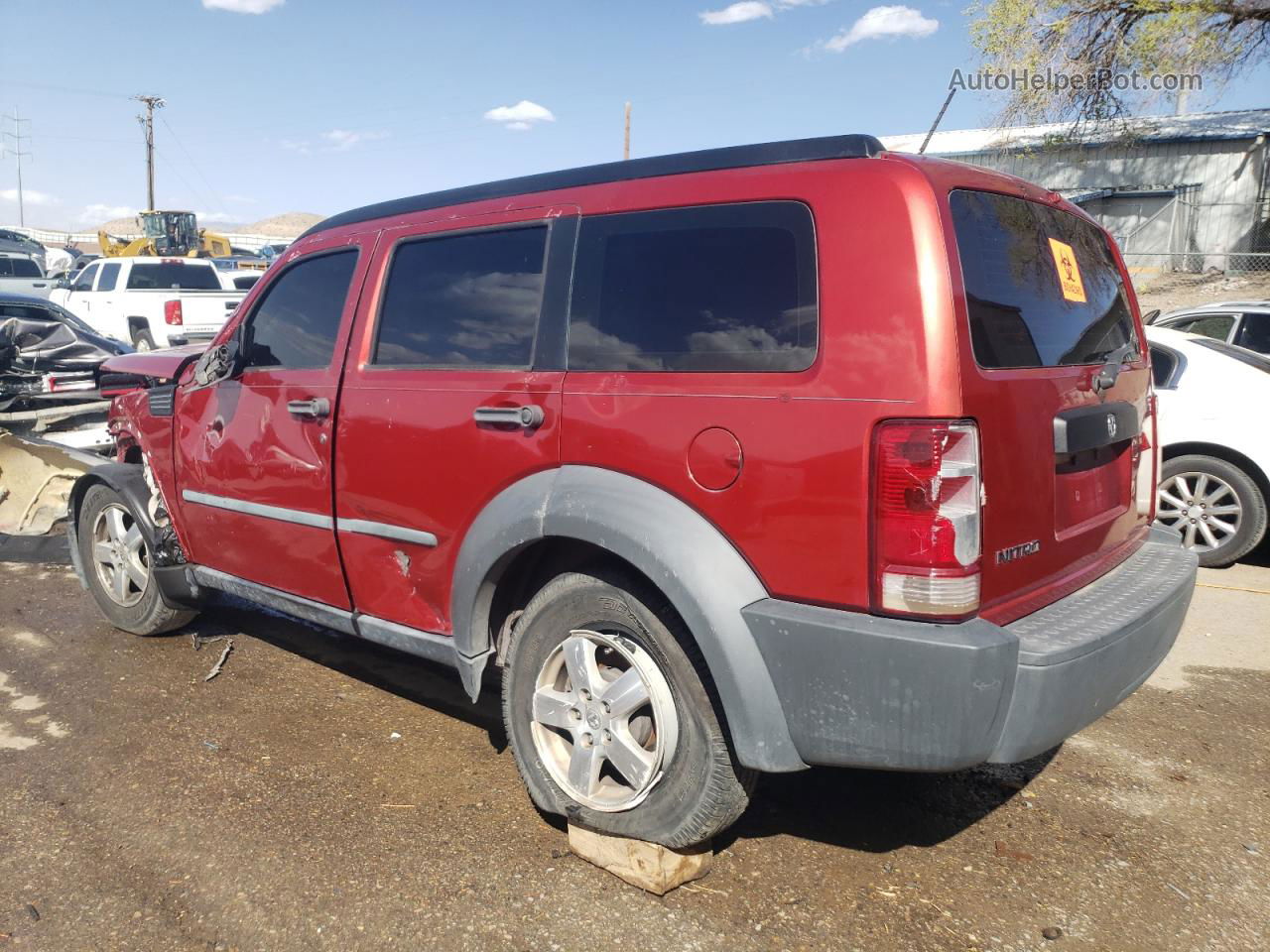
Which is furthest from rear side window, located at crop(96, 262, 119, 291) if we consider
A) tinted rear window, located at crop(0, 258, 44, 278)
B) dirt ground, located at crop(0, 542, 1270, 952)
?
dirt ground, located at crop(0, 542, 1270, 952)

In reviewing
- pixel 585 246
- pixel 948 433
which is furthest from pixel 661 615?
pixel 585 246

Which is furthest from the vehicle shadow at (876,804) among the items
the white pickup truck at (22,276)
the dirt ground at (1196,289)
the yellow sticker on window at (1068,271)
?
the white pickup truck at (22,276)

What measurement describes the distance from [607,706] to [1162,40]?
1741 centimetres

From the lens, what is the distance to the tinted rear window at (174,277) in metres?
15.5

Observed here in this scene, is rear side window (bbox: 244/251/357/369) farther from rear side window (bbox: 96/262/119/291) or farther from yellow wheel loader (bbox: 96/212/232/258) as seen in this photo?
yellow wheel loader (bbox: 96/212/232/258)

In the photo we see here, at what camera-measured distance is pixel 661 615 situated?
2.62 metres

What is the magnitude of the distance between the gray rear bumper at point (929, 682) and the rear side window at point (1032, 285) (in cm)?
70

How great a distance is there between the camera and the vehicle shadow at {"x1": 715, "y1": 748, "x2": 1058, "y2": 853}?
310 cm

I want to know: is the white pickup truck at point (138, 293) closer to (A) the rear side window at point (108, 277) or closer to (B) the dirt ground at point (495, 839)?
(A) the rear side window at point (108, 277)

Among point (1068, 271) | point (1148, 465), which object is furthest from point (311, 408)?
point (1148, 465)

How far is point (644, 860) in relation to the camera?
2.75 metres

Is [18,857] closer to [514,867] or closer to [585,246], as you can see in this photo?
[514,867]

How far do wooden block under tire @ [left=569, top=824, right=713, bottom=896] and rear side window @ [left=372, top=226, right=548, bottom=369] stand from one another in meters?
1.46

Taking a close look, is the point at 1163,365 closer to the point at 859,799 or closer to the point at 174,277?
the point at 859,799
